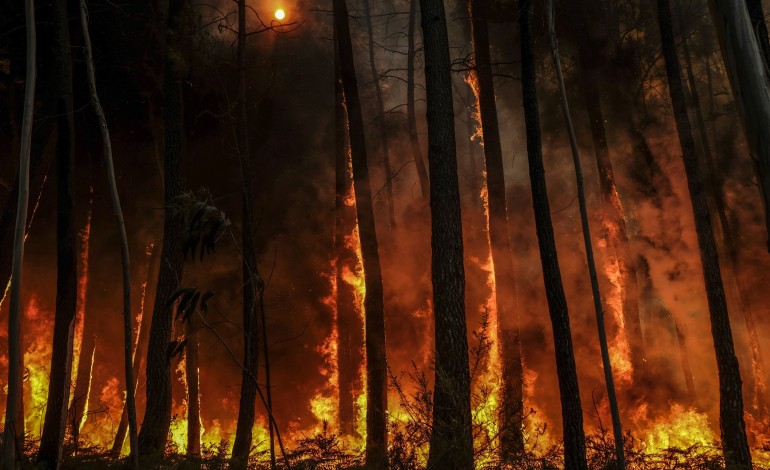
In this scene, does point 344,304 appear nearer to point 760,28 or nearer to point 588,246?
point 588,246

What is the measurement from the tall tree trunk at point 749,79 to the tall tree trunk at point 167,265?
736cm

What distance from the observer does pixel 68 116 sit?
856cm

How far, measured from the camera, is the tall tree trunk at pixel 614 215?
1408cm

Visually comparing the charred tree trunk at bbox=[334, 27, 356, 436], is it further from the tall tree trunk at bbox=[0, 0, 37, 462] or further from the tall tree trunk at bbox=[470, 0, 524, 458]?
the tall tree trunk at bbox=[0, 0, 37, 462]

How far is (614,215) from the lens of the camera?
14469 mm

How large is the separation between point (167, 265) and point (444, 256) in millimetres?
5191

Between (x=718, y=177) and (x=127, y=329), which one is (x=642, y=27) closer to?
(x=718, y=177)

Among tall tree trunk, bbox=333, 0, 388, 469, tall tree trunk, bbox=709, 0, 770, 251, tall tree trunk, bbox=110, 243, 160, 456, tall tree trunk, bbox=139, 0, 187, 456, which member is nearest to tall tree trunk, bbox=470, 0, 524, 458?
tall tree trunk, bbox=333, 0, 388, 469

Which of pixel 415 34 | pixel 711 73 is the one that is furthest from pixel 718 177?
pixel 415 34

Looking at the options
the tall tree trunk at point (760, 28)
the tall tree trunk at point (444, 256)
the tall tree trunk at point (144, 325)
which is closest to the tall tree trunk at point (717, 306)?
the tall tree trunk at point (444, 256)

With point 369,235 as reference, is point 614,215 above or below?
above

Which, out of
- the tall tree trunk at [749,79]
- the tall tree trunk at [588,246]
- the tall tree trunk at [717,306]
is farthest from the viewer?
the tall tree trunk at [717,306]

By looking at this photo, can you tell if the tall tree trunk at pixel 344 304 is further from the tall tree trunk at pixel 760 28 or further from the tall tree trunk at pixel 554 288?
the tall tree trunk at pixel 760 28

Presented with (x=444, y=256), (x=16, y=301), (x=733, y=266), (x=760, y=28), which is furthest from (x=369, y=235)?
(x=733, y=266)
